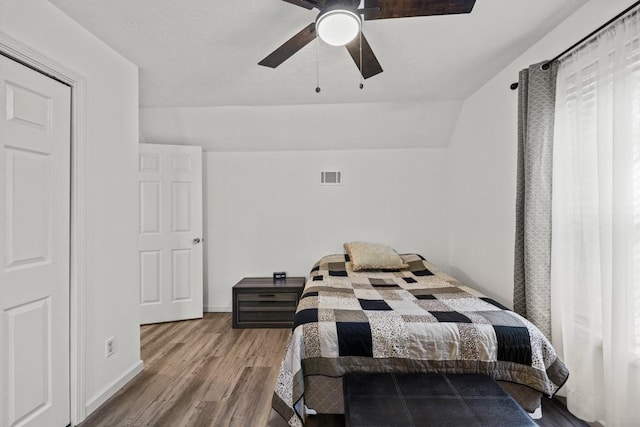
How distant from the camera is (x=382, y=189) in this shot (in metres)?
3.90

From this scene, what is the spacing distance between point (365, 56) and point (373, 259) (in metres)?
2.06

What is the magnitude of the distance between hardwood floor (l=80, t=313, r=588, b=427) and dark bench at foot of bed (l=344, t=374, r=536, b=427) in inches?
22.3

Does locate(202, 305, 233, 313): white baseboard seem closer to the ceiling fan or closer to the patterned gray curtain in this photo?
the patterned gray curtain

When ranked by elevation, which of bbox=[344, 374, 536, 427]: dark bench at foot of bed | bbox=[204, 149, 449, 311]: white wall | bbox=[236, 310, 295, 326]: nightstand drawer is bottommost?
bbox=[236, 310, 295, 326]: nightstand drawer

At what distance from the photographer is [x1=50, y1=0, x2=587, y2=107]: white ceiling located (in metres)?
1.82

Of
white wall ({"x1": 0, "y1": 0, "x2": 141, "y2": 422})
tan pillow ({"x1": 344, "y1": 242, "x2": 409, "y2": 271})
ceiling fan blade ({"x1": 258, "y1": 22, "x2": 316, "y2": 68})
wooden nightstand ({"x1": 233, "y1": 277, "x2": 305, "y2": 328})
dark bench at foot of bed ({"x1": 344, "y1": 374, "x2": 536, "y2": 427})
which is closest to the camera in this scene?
dark bench at foot of bed ({"x1": 344, "y1": 374, "x2": 536, "y2": 427})

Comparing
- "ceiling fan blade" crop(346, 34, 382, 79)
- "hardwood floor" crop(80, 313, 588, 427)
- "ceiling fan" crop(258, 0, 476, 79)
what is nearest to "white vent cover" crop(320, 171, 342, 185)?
"hardwood floor" crop(80, 313, 588, 427)

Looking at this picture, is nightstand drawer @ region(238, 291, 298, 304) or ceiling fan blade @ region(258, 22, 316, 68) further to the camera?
nightstand drawer @ region(238, 291, 298, 304)

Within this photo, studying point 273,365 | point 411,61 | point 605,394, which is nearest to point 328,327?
point 273,365

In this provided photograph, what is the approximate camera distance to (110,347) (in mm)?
2113

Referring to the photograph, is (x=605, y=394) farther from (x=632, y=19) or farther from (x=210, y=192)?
(x=210, y=192)

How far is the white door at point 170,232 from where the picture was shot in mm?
3447

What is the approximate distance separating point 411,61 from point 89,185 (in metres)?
2.44

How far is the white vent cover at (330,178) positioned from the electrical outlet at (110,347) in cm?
261
